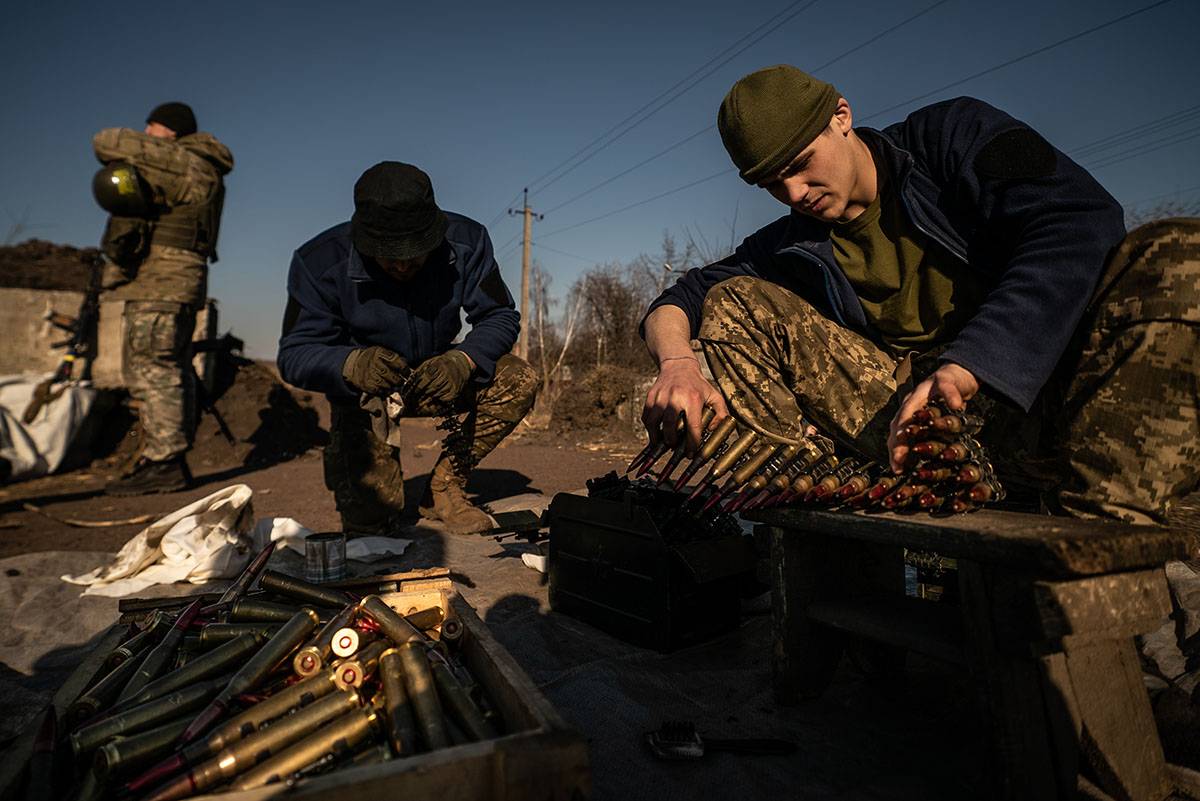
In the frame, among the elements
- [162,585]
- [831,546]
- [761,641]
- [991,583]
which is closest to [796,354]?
[831,546]

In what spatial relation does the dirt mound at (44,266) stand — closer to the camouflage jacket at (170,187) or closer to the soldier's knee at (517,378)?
the camouflage jacket at (170,187)

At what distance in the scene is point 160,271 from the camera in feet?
27.1

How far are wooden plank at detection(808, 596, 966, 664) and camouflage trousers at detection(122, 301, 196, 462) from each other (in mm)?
8235

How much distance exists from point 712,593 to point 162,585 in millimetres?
3468

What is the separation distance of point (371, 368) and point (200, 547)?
63.0 inches

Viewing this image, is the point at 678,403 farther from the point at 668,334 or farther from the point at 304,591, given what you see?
the point at 304,591

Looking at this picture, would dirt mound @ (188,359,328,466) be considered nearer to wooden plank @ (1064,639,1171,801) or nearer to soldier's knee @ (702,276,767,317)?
soldier's knee @ (702,276,767,317)

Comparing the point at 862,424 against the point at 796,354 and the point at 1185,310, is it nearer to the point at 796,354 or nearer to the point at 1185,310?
the point at 796,354

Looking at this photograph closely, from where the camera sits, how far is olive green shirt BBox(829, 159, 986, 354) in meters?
2.95

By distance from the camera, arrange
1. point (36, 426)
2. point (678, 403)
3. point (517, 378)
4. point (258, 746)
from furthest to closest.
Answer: point (36, 426) → point (517, 378) → point (678, 403) → point (258, 746)

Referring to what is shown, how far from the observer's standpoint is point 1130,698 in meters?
1.85

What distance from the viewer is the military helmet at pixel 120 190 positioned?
7.50 m

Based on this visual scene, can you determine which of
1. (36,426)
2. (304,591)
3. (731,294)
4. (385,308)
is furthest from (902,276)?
(36,426)

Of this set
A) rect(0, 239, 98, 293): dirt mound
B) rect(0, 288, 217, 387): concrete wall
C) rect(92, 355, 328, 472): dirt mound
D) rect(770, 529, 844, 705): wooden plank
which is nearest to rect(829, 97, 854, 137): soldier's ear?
rect(770, 529, 844, 705): wooden plank
